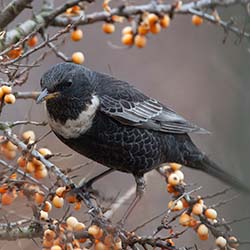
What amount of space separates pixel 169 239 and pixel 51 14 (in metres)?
1.80

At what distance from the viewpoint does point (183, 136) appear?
5133mm

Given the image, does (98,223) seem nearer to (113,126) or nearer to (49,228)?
(49,228)

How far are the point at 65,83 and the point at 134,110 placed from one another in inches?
21.7

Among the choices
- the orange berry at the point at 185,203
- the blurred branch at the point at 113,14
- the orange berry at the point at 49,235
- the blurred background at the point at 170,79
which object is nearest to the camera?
the orange berry at the point at 49,235

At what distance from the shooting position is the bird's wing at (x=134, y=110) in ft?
14.7

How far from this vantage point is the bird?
4.31 meters

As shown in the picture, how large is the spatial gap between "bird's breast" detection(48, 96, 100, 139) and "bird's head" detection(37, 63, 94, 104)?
10 cm

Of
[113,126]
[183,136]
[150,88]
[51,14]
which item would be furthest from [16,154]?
[150,88]

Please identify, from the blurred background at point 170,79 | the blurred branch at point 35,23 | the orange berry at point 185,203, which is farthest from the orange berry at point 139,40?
the orange berry at point 185,203

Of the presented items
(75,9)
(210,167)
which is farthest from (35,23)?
(210,167)

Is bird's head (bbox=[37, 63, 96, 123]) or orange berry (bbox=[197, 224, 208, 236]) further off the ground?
bird's head (bbox=[37, 63, 96, 123])

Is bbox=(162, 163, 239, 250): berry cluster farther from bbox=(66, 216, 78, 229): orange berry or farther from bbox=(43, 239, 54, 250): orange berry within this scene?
bbox=(43, 239, 54, 250): orange berry

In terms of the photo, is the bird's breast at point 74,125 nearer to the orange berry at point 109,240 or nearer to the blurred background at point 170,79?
the blurred background at point 170,79

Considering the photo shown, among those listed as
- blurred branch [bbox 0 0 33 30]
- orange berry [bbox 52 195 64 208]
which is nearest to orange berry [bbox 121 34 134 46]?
blurred branch [bbox 0 0 33 30]
